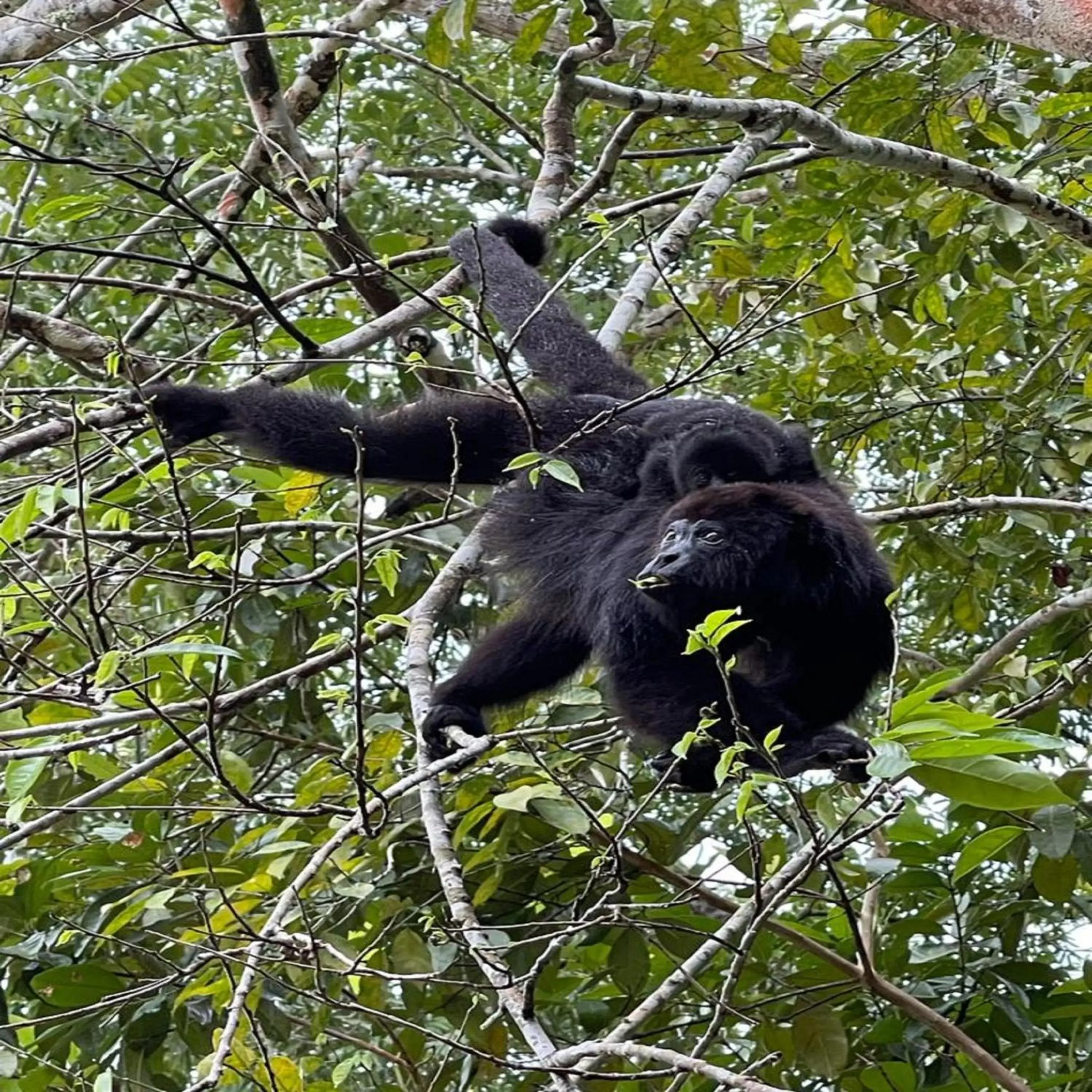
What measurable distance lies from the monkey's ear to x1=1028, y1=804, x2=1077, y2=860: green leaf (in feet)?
7.67

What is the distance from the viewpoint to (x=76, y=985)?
4.12 m

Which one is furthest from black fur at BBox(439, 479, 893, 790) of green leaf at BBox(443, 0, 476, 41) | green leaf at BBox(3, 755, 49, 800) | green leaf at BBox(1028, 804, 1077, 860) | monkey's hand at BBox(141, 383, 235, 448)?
green leaf at BBox(443, 0, 476, 41)

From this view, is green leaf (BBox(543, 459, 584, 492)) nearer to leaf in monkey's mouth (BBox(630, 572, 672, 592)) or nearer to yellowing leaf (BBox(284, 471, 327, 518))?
leaf in monkey's mouth (BBox(630, 572, 672, 592))

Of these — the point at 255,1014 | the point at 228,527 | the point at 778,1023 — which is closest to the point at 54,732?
the point at 255,1014

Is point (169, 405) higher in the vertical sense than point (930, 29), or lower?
lower

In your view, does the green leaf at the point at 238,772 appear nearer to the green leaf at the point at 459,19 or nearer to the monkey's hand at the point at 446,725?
the monkey's hand at the point at 446,725

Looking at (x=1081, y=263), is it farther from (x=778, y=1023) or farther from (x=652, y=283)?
(x=778, y=1023)

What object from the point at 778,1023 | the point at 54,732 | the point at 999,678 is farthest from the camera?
the point at 999,678

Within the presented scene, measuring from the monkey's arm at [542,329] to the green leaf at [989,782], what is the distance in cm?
210

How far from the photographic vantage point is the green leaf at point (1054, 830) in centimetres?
352

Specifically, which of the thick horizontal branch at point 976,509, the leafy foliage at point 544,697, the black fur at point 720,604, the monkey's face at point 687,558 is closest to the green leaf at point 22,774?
the leafy foliage at point 544,697

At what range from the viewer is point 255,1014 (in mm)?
3969

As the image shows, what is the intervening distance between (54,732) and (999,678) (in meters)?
2.80

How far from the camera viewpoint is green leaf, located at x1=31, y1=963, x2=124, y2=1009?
409 centimetres
